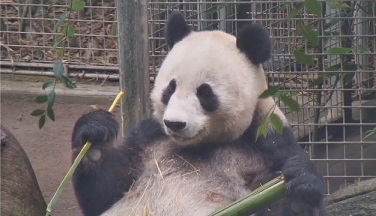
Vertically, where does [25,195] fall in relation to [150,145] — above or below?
below

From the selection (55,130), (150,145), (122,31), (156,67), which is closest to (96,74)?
(55,130)

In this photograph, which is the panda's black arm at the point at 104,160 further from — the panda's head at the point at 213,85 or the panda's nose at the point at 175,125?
the panda's nose at the point at 175,125

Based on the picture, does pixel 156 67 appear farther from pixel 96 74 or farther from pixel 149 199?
pixel 96 74

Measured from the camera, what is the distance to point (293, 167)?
391cm

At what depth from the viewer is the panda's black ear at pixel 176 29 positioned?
4484 mm

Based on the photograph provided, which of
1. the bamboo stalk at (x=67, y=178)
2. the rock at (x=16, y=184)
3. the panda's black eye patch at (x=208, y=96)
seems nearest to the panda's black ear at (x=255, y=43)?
the panda's black eye patch at (x=208, y=96)

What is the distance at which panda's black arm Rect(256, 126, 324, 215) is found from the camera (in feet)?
12.6

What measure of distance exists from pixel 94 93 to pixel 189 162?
3706 mm

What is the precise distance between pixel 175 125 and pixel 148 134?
1.85 ft

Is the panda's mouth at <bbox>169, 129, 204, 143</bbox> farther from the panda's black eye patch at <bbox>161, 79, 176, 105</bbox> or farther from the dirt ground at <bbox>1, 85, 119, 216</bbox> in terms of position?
the dirt ground at <bbox>1, 85, 119, 216</bbox>

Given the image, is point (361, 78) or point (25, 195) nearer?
point (25, 195)

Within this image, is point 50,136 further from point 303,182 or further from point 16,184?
point 303,182

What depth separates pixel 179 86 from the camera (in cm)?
418

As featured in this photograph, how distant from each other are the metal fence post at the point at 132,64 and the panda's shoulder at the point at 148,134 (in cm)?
52
